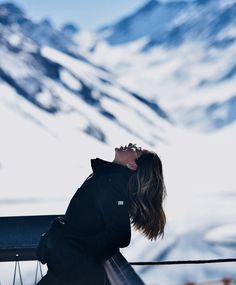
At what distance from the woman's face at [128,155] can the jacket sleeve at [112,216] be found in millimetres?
147

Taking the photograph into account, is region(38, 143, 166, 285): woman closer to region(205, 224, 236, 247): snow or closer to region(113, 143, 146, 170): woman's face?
region(113, 143, 146, 170): woman's face

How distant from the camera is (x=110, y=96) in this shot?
19162 centimetres

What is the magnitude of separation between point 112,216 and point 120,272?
0.36m

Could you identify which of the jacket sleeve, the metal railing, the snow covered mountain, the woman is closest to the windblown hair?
the woman

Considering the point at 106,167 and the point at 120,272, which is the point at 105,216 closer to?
the point at 106,167

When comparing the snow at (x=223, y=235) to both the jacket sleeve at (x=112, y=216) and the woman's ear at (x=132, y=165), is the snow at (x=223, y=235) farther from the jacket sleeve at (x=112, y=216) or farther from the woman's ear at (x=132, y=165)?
the jacket sleeve at (x=112, y=216)

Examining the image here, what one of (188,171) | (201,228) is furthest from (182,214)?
(188,171)

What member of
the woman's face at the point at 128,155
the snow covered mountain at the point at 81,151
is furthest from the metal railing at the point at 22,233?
the snow covered mountain at the point at 81,151

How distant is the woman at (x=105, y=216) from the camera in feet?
13.2

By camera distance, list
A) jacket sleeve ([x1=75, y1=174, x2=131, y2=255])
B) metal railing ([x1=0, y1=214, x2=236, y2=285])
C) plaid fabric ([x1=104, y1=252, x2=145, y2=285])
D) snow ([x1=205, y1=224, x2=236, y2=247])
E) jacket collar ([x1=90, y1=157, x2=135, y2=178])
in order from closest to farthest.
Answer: plaid fabric ([x1=104, y1=252, x2=145, y2=285]) → jacket sleeve ([x1=75, y1=174, x2=131, y2=255]) → jacket collar ([x1=90, y1=157, x2=135, y2=178]) → metal railing ([x1=0, y1=214, x2=236, y2=285]) → snow ([x1=205, y1=224, x2=236, y2=247])

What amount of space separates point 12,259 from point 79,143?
156 m

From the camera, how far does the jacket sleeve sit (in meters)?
3.99

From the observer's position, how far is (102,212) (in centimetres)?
402

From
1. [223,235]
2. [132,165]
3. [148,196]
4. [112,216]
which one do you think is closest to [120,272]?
[112,216]
